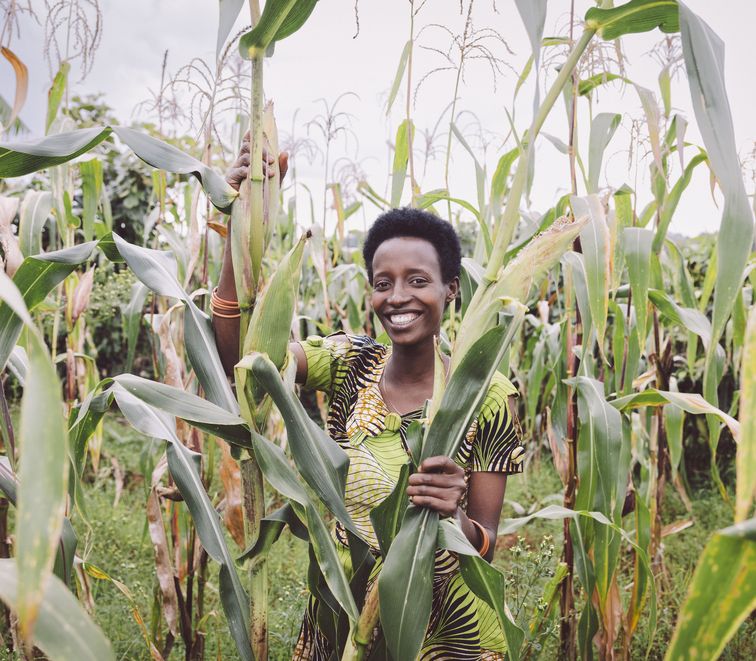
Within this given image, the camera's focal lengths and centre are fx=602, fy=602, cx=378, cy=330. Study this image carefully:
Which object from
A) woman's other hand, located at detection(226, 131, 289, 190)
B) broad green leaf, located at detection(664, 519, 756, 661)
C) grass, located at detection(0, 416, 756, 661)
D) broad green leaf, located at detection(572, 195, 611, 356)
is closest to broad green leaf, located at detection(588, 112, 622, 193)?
broad green leaf, located at detection(572, 195, 611, 356)

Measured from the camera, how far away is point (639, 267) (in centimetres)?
145

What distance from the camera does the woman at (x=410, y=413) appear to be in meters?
1.36

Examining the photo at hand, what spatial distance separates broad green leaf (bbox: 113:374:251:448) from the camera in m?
0.90

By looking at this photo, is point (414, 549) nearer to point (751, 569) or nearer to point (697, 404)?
point (751, 569)

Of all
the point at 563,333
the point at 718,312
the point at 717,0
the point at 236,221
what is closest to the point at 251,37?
the point at 236,221

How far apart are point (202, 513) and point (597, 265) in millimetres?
891

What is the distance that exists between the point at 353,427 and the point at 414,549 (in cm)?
55

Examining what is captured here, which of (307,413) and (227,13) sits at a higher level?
(227,13)

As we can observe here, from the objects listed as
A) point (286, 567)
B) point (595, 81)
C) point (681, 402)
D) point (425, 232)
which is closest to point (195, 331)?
point (425, 232)

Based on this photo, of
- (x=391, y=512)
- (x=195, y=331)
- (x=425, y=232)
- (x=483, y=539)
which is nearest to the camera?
(x=391, y=512)

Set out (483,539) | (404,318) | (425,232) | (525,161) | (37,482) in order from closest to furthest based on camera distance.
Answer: (37,482) → (525,161) → (483,539) → (404,318) → (425,232)

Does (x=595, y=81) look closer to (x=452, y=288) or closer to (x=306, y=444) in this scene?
(x=452, y=288)

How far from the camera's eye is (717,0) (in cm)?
126

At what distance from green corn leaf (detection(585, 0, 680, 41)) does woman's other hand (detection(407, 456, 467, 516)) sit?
0.67 metres
